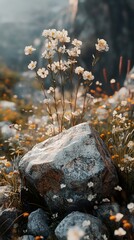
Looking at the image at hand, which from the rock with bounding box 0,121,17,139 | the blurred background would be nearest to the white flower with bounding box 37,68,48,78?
the rock with bounding box 0,121,17,139

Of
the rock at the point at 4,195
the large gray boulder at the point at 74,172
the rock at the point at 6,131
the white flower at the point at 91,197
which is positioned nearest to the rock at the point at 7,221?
the rock at the point at 4,195

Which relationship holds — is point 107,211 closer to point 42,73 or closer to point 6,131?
point 42,73

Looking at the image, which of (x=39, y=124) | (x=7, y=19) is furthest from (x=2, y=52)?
(x=39, y=124)

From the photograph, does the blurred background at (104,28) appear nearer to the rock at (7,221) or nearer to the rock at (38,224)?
the rock at (7,221)

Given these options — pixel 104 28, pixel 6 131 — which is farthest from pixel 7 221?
pixel 104 28

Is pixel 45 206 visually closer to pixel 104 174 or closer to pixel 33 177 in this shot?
pixel 33 177
